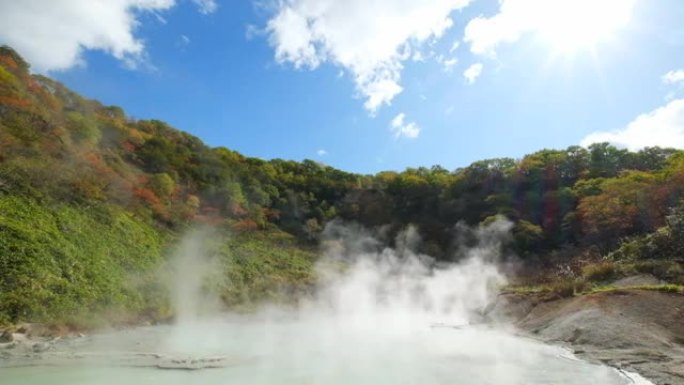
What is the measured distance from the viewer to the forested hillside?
19.8 m

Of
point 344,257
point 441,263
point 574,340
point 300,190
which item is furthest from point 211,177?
point 574,340

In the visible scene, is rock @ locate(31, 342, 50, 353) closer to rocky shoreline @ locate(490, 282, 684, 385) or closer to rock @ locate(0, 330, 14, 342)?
rock @ locate(0, 330, 14, 342)

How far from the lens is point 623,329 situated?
12.8 meters

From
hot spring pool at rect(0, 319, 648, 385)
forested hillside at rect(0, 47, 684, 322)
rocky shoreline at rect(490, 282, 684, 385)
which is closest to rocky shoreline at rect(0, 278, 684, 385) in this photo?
rocky shoreline at rect(490, 282, 684, 385)

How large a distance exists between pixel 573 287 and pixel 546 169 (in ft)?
129

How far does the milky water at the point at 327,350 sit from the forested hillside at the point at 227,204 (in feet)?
10.2

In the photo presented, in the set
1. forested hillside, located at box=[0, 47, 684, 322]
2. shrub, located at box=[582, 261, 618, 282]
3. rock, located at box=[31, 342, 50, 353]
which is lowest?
rock, located at box=[31, 342, 50, 353]

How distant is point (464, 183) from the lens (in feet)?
184

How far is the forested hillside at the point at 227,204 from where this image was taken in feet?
65.1

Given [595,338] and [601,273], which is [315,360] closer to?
[595,338]

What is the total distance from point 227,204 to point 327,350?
112 ft

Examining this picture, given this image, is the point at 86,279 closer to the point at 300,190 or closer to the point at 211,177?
the point at 211,177

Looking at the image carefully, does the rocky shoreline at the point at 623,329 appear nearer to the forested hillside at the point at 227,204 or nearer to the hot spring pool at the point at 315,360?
the hot spring pool at the point at 315,360

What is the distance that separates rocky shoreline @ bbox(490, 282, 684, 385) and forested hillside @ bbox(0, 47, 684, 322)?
6.35 m
